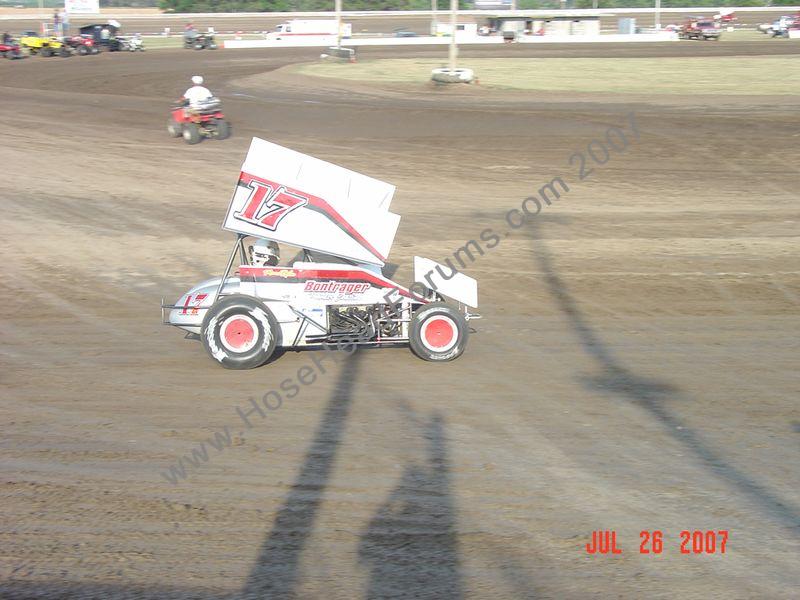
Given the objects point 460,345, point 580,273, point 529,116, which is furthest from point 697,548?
point 529,116

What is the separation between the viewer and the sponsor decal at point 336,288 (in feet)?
27.7

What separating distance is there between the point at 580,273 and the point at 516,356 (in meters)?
3.71

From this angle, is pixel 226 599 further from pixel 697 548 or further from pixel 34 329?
pixel 34 329

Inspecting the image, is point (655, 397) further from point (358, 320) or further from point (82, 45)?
point (82, 45)

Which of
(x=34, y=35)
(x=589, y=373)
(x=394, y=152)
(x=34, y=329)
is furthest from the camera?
(x=34, y=35)

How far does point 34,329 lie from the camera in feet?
32.6

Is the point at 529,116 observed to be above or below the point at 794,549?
above

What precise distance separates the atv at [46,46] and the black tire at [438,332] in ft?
149

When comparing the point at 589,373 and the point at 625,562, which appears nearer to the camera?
the point at 625,562

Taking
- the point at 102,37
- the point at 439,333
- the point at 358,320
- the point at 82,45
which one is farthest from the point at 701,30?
the point at 358,320
